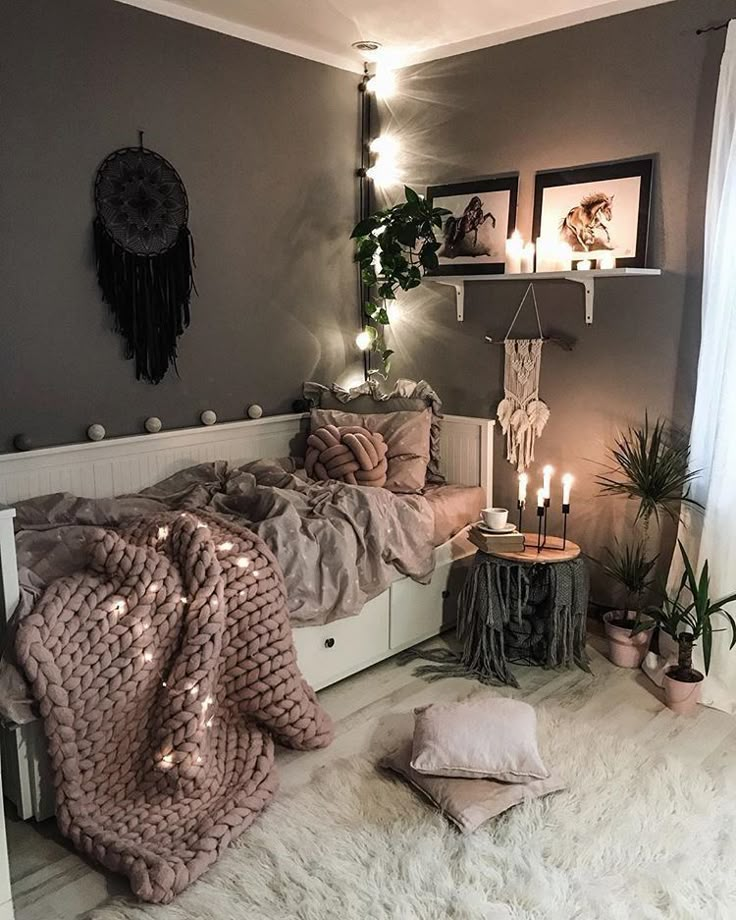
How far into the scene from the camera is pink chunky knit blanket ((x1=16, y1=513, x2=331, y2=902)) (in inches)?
83.6

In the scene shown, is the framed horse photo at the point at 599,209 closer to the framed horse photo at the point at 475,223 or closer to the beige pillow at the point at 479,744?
the framed horse photo at the point at 475,223

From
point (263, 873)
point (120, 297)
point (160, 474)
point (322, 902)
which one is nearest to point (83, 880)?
point (263, 873)

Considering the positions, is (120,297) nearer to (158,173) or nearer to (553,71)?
(158,173)

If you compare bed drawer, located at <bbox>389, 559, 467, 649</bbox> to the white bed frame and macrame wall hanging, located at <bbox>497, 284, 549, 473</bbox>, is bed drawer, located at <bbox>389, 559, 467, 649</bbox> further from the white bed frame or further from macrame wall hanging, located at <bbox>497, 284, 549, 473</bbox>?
macrame wall hanging, located at <bbox>497, 284, 549, 473</bbox>

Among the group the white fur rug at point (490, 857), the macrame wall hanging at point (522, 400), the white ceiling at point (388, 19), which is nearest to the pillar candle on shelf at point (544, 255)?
the macrame wall hanging at point (522, 400)

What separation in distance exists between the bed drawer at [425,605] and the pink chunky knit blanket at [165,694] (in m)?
0.62

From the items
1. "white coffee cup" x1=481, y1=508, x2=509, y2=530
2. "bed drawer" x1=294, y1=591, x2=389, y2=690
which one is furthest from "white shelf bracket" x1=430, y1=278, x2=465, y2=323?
"bed drawer" x1=294, y1=591, x2=389, y2=690

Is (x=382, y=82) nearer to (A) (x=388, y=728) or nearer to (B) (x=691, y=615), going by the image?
(B) (x=691, y=615)

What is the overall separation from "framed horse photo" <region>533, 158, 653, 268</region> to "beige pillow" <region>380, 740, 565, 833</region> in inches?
75.7

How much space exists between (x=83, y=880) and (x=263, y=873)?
0.43m

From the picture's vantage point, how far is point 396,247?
376 centimetres

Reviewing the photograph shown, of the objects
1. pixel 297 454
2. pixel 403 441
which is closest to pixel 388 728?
pixel 403 441

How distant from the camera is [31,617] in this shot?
2.13m

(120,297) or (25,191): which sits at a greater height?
(25,191)
